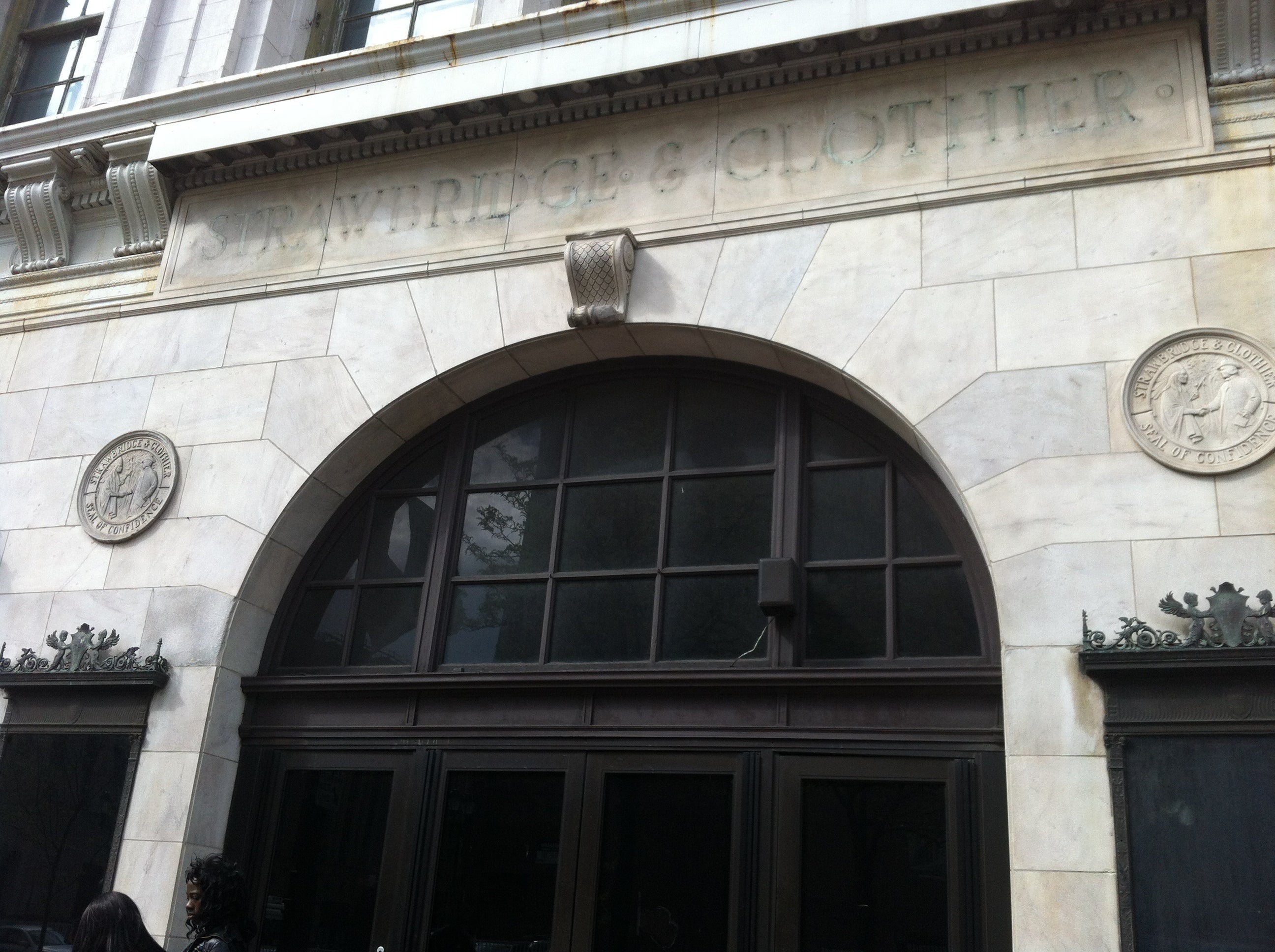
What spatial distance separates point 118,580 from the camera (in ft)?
29.1

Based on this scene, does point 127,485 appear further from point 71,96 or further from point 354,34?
point 71,96

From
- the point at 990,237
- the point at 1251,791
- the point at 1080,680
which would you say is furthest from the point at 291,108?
the point at 1251,791

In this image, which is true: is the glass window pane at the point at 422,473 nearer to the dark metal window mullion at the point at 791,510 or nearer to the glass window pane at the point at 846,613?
the dark metal window mullion at the point at 791,510

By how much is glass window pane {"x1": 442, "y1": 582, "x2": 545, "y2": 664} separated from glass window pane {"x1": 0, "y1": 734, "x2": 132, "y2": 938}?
244 centimetres

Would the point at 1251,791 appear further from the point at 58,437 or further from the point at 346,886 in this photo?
the point at 58,437

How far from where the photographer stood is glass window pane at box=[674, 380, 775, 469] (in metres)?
8.16

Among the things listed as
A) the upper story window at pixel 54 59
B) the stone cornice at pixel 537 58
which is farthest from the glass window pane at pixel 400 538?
the upper story window at pixel 54 59

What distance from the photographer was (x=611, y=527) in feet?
27.3

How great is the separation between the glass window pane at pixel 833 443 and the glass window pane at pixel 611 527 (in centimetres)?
114

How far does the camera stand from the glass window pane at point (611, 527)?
8.18 meters

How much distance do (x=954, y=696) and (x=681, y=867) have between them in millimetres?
1940

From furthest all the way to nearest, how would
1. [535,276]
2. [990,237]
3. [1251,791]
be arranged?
[535,276]
[990,237]
[1251,791]

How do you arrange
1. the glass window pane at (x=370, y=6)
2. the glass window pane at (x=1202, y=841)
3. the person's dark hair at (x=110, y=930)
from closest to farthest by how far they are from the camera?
the person's dark hair at (x=110, y=930)
the glass window pane at (x=1202, y=841)
the glass window pane at (x=370, y=6)

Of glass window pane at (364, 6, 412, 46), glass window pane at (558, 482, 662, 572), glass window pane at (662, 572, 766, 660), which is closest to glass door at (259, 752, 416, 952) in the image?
glass window pane at (558, 482, 662, 572)
